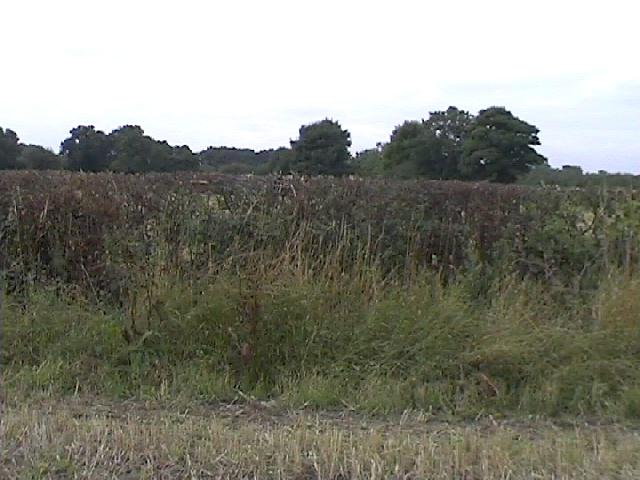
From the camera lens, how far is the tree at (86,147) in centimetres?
839

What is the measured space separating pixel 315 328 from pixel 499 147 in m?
5.91

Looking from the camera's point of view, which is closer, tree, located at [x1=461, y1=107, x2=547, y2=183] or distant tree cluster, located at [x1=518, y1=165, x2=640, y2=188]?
distant tree cluster, located at [x1=518, y1=165, x2=640, y2=188]

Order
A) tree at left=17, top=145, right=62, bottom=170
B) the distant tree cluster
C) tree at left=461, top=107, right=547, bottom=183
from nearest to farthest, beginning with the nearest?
the distant tree cluster
tree at left=17, top=145, right=62, bottom=170
tree at left=461, top=107, right=547, bottom=183

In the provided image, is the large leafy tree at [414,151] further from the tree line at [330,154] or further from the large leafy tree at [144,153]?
the large leafy tree at [144,153]

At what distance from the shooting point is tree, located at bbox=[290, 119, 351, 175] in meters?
7.91

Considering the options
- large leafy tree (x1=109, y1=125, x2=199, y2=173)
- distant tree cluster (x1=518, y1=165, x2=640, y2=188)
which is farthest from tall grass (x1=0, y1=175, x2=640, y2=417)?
large leafy tree (x1=109, y1=125, x2=199, y2=173)

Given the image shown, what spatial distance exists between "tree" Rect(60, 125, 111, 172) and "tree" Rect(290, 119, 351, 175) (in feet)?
7.63

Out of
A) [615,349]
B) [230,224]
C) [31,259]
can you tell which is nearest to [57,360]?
[31,259]

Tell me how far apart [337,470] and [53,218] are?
144 inches

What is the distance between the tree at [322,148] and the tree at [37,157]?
2.81 m

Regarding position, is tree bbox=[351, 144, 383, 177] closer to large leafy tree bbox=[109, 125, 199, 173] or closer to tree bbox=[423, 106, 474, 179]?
tree bbox=[423, 106, 474, 179]

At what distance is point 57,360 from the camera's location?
16.9 ft

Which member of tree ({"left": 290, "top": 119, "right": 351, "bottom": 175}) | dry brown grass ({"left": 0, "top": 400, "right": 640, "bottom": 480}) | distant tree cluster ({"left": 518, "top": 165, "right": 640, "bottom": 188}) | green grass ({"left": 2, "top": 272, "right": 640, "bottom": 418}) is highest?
tree ({"left": 290, "top": 119, "right": 351, "bottom": 175})

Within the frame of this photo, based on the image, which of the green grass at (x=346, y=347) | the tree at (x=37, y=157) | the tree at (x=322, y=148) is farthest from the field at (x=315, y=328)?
the tree at (x=37, y=157)
